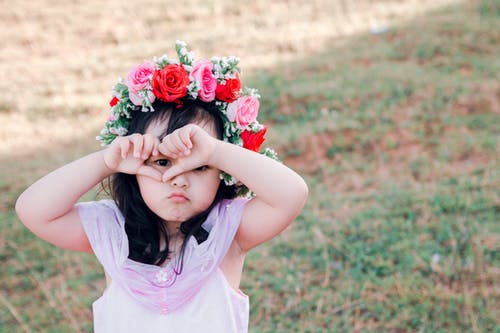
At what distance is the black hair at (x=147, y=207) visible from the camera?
7.09 ft

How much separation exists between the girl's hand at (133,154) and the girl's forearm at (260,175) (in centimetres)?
19

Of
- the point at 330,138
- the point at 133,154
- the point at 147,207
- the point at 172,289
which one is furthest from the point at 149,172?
the point at 330,138

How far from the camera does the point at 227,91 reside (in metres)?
2.22

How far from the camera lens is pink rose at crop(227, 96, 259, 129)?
2.20m

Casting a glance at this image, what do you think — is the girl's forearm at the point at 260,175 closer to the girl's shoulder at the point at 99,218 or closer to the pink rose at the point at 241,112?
the pink rose at the point at 241,112

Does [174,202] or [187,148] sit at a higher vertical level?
[187,148]

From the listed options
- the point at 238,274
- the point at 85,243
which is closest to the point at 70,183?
the point at 85,243

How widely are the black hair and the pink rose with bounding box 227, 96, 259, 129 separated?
54mm

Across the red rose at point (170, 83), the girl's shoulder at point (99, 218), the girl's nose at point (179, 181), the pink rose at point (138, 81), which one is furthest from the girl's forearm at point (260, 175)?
the girl's shoulder at point (99, 218)

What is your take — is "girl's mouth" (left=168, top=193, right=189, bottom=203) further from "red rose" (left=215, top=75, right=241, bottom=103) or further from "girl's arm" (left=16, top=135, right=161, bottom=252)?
"red rose" (left=215, top=75, right=241, bottom=103)

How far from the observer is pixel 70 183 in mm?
2104

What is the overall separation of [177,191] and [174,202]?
35 millimetres

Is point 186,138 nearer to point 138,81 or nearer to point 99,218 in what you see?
point 138,81

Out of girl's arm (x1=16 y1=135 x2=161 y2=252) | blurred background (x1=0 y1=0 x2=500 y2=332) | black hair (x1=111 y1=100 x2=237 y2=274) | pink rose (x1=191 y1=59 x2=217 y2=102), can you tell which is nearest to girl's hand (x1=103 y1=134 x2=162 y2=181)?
girl's arm (x1=16 y1=135 x2=161 y2=252)
